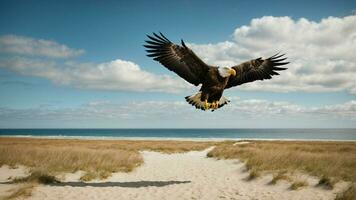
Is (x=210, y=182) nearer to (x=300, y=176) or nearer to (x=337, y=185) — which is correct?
(x=300, y=176)

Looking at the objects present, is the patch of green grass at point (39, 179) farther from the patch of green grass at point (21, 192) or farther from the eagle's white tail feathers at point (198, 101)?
the eagle's white tail feathers at point (198, 101)

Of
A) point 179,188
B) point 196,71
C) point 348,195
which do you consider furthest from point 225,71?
point 179,188

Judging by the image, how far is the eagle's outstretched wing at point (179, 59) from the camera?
8352 mm

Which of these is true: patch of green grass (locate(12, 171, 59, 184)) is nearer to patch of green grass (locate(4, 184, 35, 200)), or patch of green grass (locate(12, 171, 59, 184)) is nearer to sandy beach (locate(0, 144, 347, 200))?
sandy beach (locate(0, 144, 347, 200))

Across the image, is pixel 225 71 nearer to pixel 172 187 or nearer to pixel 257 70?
pixel 257 70

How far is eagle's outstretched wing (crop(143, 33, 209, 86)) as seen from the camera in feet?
27.4

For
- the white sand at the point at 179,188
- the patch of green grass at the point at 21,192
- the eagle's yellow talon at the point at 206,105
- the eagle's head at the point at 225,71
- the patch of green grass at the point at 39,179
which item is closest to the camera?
the eagle's head at the point at 225,71

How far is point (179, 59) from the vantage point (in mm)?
8586

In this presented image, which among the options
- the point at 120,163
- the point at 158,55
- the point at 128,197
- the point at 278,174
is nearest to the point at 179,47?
the point at 158,55

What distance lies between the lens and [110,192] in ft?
35.2

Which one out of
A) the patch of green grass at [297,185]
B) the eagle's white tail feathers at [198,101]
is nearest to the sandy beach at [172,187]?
the patch of green grass at [297,185]

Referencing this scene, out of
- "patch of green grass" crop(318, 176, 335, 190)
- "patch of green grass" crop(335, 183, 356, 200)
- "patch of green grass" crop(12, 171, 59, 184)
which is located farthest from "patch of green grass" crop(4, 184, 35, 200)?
"patch of green grass" crop(318, 176, 335, 190)

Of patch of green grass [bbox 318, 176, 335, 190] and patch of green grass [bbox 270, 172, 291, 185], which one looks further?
patch of green grass [bbox 270, 172, 291, 185]

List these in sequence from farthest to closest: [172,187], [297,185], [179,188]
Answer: [172,187], [179,188], [297,185]
